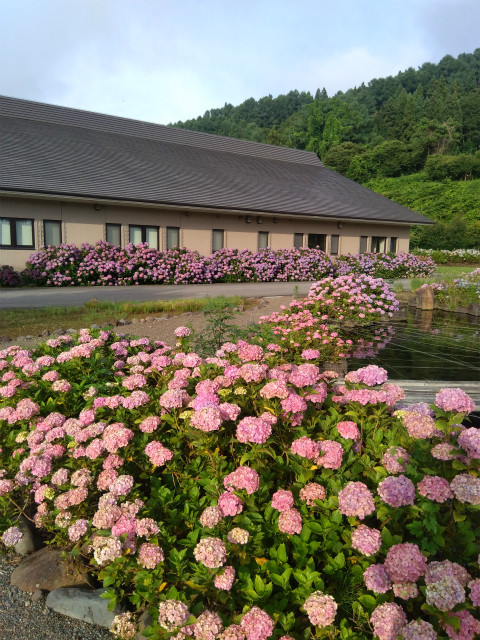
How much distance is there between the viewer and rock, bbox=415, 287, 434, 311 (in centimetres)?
1044

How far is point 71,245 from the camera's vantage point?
1739cm

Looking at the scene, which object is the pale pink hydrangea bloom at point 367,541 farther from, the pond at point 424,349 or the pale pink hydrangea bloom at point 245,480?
the pond at point 424,349

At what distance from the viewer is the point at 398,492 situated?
1677mm

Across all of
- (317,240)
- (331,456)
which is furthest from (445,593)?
(317,240)

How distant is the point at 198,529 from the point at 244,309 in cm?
870

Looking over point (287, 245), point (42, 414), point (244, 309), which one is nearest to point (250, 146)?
point (287, 245)

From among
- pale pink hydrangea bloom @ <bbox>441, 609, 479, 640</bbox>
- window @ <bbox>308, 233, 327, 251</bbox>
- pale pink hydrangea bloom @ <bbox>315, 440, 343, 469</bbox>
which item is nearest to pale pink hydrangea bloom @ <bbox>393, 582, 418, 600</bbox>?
pale pink hydrangea bloom @ <bbox>441, 609, 479, 640</bbox>

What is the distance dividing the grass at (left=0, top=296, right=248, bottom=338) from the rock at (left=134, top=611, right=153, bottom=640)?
6191 millimetres

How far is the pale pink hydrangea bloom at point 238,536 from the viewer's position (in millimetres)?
1708

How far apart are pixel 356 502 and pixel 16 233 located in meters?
18.3

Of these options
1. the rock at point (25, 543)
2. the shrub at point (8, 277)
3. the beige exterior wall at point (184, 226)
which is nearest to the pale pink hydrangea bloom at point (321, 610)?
the rock at point (25, 543)

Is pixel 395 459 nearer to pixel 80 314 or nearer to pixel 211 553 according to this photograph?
pixel 211 553

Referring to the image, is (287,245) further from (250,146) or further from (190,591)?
(190,591)

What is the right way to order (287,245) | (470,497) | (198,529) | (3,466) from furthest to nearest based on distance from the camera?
1. (287,245)
2. (3,466)
3. (198,529)
4. (470,497)
